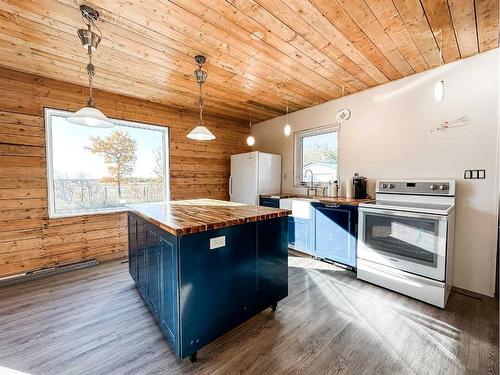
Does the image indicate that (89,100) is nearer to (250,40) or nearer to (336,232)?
(250,40)

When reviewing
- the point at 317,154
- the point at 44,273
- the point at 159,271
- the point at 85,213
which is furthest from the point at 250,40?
the point at 44,273

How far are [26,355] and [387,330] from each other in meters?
2.76

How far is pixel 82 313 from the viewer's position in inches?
84.6

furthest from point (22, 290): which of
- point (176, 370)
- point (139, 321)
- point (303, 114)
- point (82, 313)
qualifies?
point (303, 114)

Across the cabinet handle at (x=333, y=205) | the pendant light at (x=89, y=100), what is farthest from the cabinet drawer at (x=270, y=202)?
→ the pendant light at (x=89, y=100)

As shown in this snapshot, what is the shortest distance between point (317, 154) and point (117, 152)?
3.34 m

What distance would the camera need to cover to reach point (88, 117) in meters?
1.74

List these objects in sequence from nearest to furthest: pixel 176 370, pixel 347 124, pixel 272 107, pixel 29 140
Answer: pixel 176 370 < pixel 29 140 < pixel 347 124 < pixel 272 107

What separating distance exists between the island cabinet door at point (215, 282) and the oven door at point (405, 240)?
1.56m

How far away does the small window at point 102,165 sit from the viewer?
3.11 m

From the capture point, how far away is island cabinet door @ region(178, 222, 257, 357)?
4.91 feet

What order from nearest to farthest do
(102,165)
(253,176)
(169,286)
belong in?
(169,286)
(102,165)
(253,176)

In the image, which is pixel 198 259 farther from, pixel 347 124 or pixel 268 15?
pixel 347 124

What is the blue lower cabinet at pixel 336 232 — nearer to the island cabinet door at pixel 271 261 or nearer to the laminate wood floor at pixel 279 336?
the laminate wood floor at pixel 279 336
